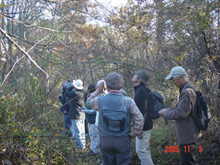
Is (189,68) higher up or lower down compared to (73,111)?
higher up

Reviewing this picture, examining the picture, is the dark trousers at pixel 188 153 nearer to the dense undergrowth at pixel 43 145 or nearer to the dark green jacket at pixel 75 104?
the dense undergrowth at pixel 43 145

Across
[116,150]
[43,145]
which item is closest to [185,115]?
[116,150]

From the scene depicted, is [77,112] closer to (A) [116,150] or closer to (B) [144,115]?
(B) [144,115]

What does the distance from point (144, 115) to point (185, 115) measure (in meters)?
0.90

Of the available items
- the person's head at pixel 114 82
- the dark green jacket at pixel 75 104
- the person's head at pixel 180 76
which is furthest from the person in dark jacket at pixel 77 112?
the person's head at pixel 180 76

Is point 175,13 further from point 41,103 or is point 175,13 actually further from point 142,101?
point 41,103

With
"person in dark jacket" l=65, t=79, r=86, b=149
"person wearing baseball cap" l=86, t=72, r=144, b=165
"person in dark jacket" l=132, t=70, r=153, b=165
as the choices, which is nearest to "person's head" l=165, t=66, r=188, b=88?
"person in dark jacket" l=132, t=70, r=153, b=165

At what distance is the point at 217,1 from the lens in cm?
470

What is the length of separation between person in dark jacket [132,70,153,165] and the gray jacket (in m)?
0.63

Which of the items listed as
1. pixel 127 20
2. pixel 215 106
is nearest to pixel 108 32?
pixel 127 20

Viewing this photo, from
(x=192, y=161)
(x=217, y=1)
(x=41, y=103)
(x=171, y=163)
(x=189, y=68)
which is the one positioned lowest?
(x=171, y=163)

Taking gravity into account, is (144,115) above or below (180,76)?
below

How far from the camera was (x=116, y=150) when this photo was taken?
3145 millimetres

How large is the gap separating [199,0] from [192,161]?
4039 mm
